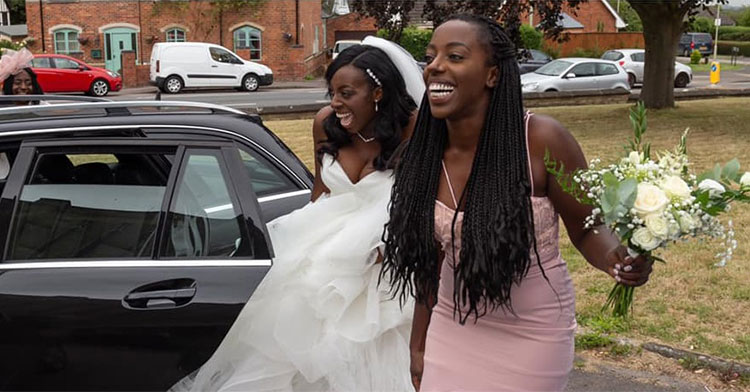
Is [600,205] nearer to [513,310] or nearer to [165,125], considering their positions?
[513,310]

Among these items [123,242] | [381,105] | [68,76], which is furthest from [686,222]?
[68,76]

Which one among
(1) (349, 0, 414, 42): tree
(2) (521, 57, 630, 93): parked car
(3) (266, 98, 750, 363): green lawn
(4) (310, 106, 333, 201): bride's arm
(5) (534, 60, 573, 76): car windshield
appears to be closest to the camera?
(4) (310, 106, 333, 201): bride's arm

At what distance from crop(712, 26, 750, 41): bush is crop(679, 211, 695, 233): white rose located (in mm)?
69715

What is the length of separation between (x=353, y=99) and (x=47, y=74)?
2741 centimetres

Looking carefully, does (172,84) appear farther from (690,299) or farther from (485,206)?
(485,206)

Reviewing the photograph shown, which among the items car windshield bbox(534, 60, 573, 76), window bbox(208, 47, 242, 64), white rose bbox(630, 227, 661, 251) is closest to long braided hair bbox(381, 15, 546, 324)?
white rose bbox(630, 227, 661, 251)

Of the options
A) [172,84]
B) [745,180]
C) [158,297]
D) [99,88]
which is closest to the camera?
[745,180]

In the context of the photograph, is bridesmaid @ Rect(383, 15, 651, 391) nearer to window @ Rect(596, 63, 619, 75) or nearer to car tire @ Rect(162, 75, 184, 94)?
window @ Rect(596, 63, 619, 75)

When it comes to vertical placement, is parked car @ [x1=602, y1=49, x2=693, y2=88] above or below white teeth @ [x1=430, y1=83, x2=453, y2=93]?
below

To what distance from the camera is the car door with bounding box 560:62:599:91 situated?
25391 millimetres

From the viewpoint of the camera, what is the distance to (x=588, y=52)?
4341 cm

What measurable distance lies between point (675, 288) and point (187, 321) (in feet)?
13.2

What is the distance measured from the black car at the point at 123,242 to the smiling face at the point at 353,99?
362 millimetres

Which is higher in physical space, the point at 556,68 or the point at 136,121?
the point at 136,121
